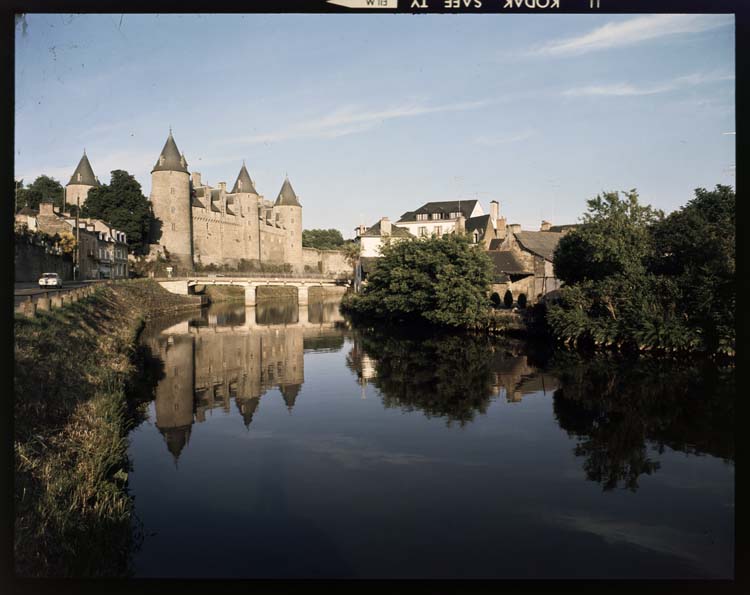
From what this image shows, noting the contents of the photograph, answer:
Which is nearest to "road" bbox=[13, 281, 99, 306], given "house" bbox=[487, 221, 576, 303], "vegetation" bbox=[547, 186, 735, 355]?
"vegetation" bbox=[547, 186, 735, 355]

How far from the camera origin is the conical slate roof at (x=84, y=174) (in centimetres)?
6744

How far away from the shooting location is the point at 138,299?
143ft

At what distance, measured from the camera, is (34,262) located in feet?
116

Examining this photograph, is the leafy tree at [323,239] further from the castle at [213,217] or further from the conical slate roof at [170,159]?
the conical slate roof at [170,159]

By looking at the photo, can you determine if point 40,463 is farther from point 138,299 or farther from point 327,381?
point 138,299

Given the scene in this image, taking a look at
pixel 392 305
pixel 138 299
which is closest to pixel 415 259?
pixel 392 305

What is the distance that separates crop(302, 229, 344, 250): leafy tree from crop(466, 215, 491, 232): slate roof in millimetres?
49200

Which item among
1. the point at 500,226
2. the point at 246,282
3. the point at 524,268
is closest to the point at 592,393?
the point at 524,268

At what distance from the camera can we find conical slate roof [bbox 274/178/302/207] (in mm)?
85688

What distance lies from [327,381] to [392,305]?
16.6m

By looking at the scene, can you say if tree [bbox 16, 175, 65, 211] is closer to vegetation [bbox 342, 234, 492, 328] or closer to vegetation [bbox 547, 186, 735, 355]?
vegetation [bbox 342, 234, 492, 328]

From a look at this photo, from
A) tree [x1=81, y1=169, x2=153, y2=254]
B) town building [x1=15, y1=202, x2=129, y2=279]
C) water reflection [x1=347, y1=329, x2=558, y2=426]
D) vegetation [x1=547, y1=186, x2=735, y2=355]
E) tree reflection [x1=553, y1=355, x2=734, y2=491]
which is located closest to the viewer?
tree reflection [x1=553, y1=355, x2=734, y2=491]

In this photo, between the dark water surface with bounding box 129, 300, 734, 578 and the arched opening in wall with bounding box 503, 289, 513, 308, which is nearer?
the dark water surface with bounding box 129, 300, 734, 578

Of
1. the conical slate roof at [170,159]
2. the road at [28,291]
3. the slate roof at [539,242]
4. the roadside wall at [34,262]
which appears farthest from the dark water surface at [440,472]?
the conical slate roof at [170,159]
